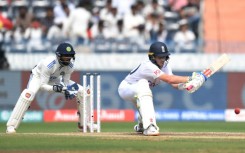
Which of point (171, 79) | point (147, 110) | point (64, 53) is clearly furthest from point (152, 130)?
point (64, 53)

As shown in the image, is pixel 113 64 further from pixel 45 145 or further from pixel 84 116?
pixel 45 145

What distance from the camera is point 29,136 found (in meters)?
10.9

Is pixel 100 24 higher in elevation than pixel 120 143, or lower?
higher

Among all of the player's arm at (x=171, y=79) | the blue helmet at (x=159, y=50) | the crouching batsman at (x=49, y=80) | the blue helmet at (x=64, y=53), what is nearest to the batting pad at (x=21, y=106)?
the crouching batsman at (x=49, y=80)

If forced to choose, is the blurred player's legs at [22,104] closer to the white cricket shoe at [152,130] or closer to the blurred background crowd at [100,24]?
the white cricket shoe at [152,130]

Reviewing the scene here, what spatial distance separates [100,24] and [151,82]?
25.1 feet

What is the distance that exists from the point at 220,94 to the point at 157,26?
89.8 inches

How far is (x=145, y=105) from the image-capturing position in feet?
35.3

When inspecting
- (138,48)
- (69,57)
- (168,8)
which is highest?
(168,8)

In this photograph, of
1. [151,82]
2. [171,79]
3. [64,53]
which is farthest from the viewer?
[64,53]

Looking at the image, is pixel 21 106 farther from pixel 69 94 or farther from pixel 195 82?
pixel 195 82

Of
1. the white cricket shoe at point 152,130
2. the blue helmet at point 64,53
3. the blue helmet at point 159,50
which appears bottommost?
the white cricket shoe at point 152,130

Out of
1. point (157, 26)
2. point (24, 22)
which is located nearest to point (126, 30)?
point (157, 26)

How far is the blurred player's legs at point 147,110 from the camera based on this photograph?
35.2 ft
